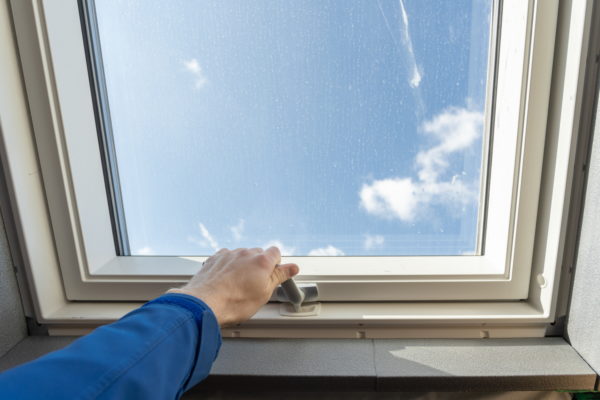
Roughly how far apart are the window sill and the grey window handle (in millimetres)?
77

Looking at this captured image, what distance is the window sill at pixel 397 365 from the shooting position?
515 millimetres

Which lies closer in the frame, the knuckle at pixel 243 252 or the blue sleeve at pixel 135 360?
the blue sleeve at pixel 135 360

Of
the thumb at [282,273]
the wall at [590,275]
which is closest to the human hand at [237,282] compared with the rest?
the thumb at [282,273]

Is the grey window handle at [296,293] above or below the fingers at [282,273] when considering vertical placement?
below

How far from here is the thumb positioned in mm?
543

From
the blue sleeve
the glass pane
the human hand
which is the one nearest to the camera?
the blue sleeve

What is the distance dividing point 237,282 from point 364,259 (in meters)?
0.32

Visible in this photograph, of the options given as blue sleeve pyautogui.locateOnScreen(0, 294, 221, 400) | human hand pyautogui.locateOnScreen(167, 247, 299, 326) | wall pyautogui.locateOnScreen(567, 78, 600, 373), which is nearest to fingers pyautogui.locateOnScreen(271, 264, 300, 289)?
human hand pyautogui.locateOnScreen(167, 247, 299, 326)

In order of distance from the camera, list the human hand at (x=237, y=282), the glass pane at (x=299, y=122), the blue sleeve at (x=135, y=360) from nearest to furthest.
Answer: the blue sleeve at (x=135, y=360)
the human hand at (x=237, y=282)
the glass pane at (x=299, y=122)

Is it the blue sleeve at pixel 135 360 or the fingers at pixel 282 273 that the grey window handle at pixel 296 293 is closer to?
the fingers at pixel 282 273

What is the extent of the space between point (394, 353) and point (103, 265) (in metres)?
0.61

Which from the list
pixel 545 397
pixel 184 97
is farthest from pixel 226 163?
pixel 545 397

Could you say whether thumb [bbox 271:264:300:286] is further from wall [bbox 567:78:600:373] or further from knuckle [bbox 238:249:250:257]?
wall [bbox 567:78:600:373]

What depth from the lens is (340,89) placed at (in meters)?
0.64
